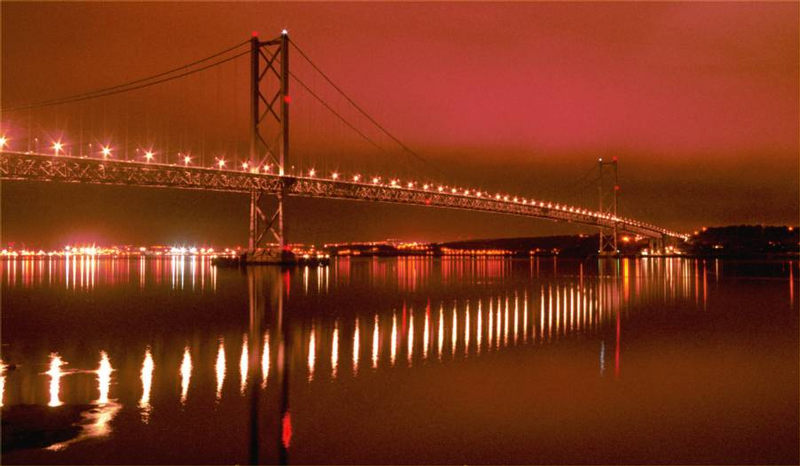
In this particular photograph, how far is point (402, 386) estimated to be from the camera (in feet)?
24.0

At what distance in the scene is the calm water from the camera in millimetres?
5266

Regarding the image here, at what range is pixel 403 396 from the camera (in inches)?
270

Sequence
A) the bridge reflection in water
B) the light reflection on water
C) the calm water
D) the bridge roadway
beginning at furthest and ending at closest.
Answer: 1. the bridge roadway
2. the light reflection on water
3. the bridge reflection in water
4. the calm water

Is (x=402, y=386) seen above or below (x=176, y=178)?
below

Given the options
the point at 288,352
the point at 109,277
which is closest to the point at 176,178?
the point at 109,277

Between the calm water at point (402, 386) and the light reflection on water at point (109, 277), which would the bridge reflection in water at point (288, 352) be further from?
the light reflection on water at point (109, 277)

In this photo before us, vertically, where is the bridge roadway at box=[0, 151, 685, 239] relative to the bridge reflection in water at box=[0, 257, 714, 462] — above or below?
above

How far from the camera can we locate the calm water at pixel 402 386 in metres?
5.27

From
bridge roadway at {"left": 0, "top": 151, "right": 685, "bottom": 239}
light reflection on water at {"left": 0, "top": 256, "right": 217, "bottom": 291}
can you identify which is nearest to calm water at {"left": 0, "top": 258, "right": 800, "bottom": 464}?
light reflection on water at {"left": 0, "top": 256, "right": 217, "bottom": 291}

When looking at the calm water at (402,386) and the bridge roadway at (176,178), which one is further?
the bridge roadway at (176,178)

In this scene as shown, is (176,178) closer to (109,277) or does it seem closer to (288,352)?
(109,277)

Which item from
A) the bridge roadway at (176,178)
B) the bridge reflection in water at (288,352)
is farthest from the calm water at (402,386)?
the bridge roadway at (176,178)

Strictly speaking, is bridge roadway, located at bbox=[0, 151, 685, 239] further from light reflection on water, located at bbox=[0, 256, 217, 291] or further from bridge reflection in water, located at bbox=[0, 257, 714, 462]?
bridge reflection in water, located at bbox=[0, 257, 714, 462]

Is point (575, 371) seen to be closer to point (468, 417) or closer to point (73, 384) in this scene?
point (468, 417)
